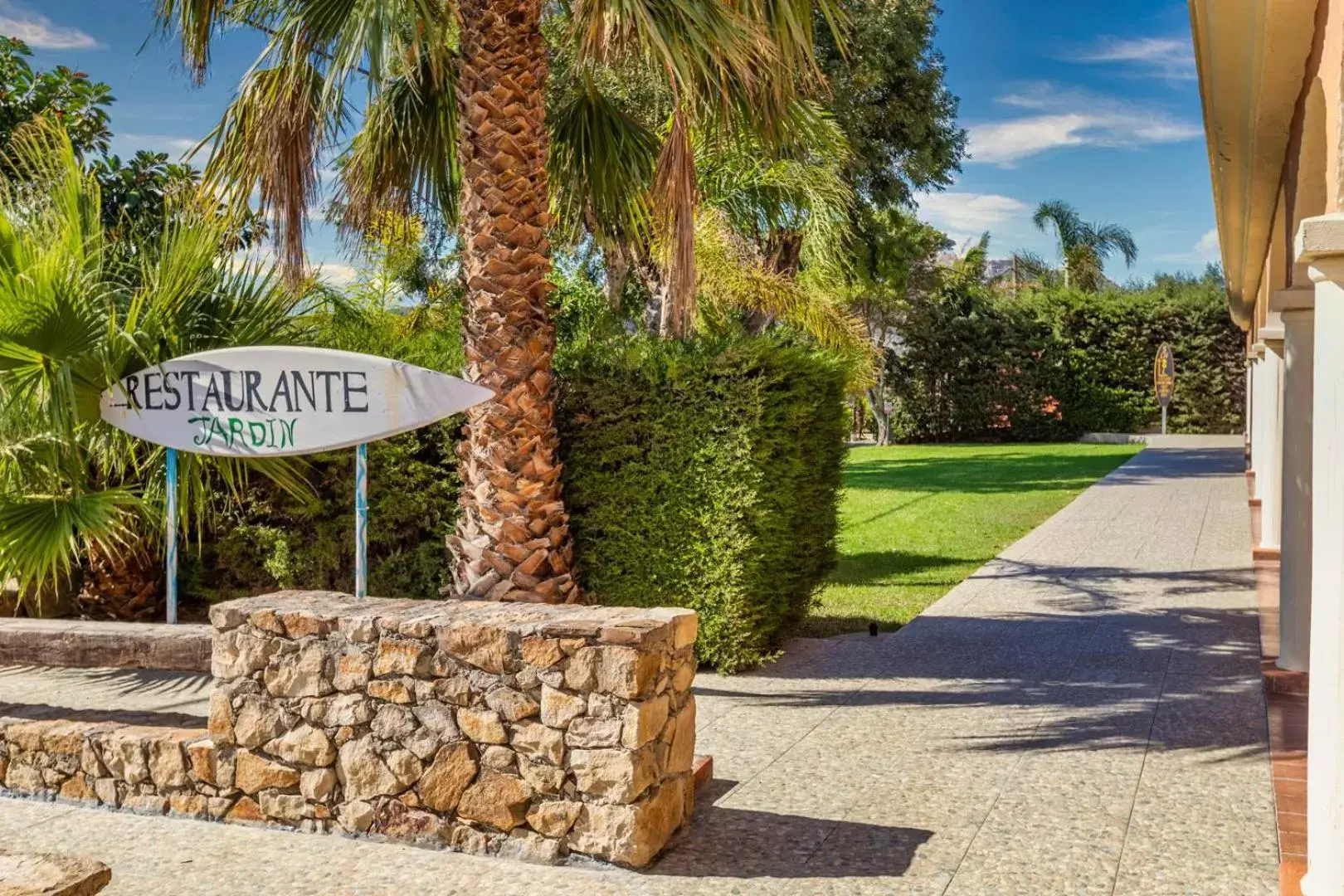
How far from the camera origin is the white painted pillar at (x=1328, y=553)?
3277 mm

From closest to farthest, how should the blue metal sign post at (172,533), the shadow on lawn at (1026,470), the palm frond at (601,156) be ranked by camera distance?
the blue metal sign post at (172,533), the palm frond at (601,156), the shadow on lawn at (1026,470)

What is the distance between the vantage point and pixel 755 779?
530cm

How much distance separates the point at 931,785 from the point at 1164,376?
25.0 meters

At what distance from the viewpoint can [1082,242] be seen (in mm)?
42656

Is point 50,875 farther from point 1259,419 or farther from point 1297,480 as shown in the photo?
point 1259,419

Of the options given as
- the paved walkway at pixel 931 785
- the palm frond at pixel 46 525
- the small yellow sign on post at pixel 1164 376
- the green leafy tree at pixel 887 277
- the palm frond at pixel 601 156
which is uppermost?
the green leafy tree at pixel 887 277

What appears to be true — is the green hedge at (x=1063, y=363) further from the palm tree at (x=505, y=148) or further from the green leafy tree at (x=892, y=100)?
the palm tree at (x=505, y=148)

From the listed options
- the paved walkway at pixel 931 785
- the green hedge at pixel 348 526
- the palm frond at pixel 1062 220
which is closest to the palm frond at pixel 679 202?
the green hedge at pixel 348 526

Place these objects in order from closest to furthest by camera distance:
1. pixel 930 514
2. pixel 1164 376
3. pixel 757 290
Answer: pixel 757 290, pixel 930 514, pixel 1164 376

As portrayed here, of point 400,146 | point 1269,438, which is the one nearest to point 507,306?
point 400,146

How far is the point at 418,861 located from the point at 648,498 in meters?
3.32

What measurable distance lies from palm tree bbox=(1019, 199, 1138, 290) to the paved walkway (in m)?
34.8

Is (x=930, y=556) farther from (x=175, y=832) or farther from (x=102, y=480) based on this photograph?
(x=175, y=832)

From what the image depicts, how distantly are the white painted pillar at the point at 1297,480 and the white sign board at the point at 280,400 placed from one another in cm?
445
